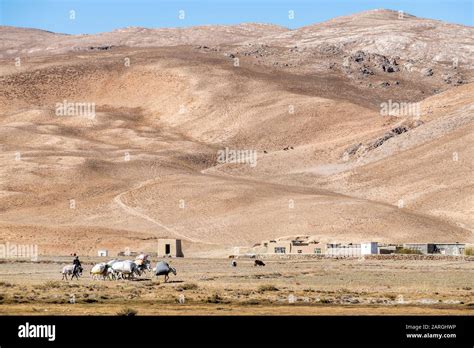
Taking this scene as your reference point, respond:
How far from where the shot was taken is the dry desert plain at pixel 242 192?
3919 centimetres

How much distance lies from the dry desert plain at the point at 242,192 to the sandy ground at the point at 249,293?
144mm

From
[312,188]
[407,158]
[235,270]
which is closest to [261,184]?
[312,188]

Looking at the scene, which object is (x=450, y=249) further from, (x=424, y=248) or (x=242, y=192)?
(x=242, y=192)

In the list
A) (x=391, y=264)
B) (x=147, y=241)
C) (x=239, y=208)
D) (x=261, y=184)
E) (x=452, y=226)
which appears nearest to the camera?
(x=391, y=264)

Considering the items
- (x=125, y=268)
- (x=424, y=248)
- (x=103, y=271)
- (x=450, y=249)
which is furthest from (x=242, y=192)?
(x=103, y=271)

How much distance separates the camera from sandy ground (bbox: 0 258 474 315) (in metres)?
30.4

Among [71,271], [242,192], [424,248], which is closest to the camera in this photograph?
[71,271]

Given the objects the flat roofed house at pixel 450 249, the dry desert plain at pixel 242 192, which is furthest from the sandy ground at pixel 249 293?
the flat roofed house at pixel 450 249

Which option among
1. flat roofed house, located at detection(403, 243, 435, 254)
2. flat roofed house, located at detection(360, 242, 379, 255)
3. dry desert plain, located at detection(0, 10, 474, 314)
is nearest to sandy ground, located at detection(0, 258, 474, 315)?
dry desert plain, located at detection(0, 10, 474, 314)

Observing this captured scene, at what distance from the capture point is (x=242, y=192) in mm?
118250

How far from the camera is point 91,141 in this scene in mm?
161500

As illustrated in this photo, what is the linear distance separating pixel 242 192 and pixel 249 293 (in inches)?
3193

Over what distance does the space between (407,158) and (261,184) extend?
1895cm

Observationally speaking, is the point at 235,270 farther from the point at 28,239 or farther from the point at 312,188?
the point at 312,188
